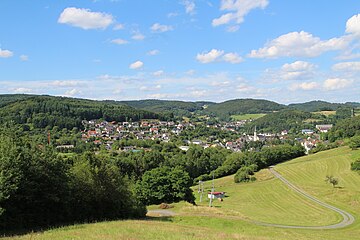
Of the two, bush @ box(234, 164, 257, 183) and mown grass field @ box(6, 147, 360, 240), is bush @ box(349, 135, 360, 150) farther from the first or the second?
bush @ box(234, 164, 257, 183)

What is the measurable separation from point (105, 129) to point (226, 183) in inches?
4378

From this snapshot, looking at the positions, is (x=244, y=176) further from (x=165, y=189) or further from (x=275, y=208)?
(x=165, y=189)

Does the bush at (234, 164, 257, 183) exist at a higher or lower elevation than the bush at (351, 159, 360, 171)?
lower

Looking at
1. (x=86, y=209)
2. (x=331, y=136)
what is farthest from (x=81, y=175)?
(x=331, y=136)

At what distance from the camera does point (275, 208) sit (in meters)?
61.1

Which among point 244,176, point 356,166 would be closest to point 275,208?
point 244,176

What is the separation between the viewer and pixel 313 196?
228 feet

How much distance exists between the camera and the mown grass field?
25969mm

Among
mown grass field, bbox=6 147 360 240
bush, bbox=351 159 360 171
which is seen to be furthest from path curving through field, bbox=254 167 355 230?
bush, bbox=351 159 360 171

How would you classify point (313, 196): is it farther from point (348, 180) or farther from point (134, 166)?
point (134, 166)

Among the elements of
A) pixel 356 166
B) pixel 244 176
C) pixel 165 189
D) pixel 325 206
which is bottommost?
pixel 244 176

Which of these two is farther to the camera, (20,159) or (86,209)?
(86,209)

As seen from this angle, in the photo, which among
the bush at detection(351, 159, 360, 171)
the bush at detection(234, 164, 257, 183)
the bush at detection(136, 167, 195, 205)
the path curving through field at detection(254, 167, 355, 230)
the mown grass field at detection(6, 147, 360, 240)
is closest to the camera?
the mown grass field at detection(6, 147, 360, 240)

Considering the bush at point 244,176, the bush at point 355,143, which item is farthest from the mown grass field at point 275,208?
the bush at point 355,143
